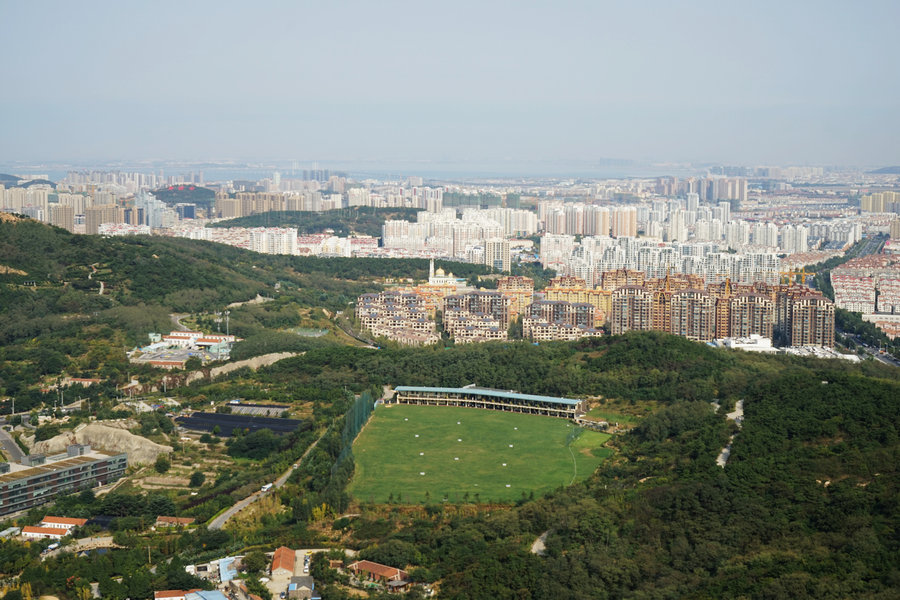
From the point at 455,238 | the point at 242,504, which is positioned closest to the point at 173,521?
the point at 242,504

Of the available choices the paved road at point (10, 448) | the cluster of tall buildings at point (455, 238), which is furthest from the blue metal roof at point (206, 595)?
the cluster of tall buildings at point (455, 238)

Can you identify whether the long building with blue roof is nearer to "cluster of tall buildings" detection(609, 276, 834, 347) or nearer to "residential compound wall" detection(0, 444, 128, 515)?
"residential compound wall" detection(0, 444, 128, 515)

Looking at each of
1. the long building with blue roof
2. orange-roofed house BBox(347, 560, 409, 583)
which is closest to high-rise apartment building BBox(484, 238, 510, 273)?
the long building with blue roof

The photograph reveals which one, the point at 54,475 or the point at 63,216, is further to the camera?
the point at 63,216

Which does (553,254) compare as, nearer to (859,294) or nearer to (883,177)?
(859,294)

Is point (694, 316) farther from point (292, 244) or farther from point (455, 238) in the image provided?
point (455, 238)
